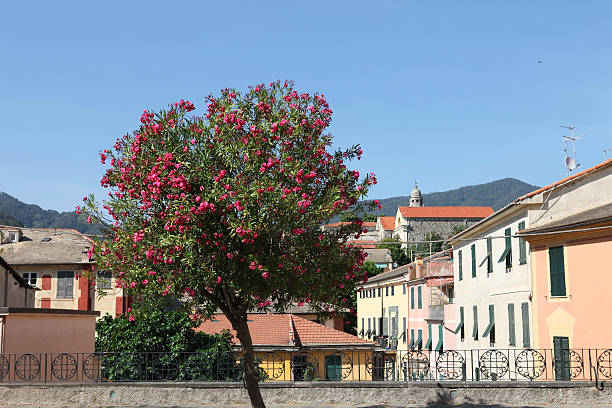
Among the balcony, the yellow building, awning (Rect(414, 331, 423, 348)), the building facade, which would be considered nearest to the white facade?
the balcony

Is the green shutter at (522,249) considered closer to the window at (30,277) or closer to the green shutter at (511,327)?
the green shutter at (511,327)

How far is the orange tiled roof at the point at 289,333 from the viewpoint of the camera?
35781mm

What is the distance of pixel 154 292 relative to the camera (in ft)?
39.2

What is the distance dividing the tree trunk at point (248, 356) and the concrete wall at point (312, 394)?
2714mm

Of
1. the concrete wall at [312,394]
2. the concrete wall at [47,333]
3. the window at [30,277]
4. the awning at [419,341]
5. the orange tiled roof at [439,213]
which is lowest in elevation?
the awning at [419,341]

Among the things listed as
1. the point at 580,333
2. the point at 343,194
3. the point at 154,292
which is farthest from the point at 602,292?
the point at 154,292

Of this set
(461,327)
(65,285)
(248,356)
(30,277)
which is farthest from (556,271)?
(30,277)

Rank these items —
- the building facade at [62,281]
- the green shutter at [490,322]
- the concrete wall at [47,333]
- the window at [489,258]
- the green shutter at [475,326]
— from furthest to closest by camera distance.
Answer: the building facade at [62,281], the green shutter at [475,326], the window at [489,258], the green shutter at [490,322], the concrete wall at [47,333]

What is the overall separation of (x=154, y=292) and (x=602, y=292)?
17.0 m

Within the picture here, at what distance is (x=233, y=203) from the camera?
11.0 meters

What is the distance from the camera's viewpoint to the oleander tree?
1119 cm

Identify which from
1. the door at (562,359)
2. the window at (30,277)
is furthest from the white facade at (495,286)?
the window at (30,277)

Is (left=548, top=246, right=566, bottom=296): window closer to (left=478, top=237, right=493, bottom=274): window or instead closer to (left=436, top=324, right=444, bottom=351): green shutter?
(left=478, top=237, right=493, bottom=274): window

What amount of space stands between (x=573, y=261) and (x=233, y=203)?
16903 millimetres
